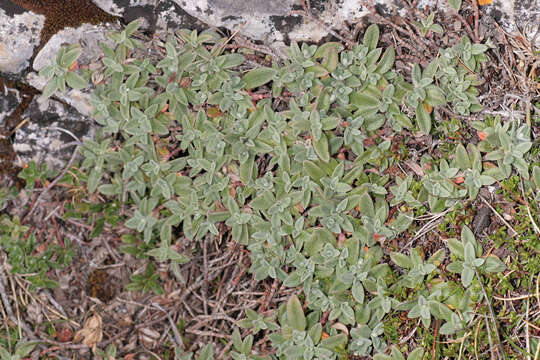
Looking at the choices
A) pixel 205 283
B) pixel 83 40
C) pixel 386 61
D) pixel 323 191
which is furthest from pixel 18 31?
pixel 386 61

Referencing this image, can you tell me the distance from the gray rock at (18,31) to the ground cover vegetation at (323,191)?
0.33m

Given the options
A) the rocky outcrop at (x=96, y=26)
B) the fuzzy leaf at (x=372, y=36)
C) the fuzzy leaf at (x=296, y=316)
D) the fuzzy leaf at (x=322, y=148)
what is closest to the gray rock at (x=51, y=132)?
the rocky outcrop at (x=96, y=26)

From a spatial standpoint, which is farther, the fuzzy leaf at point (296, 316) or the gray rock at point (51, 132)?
the gray rock at point (51, 132)

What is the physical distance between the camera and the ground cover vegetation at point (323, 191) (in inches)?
101

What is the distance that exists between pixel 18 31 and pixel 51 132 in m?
0.65

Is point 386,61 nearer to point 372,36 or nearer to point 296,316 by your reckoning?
point 372,36

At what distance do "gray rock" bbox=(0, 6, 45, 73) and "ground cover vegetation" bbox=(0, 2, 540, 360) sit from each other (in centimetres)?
33

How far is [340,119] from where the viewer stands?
2803mm

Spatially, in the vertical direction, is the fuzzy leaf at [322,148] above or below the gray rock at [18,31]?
below

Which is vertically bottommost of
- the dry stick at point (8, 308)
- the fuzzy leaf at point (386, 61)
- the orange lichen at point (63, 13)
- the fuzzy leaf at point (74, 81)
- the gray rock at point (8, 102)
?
the dry stick at point (8, 308)

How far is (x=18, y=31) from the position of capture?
3.20m

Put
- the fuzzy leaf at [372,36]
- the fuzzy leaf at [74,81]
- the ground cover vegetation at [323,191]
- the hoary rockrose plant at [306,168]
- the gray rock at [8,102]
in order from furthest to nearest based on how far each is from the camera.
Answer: the gray rock at [8,102] → the fuzzy leaf at [74,81] → the fuzzy leaf at [372,36] → the hoary rockrose plant at [306,168] → the ground cover vegetation at [323,191]

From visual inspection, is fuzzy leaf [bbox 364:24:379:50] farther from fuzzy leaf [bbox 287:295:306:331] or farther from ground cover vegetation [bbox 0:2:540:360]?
fuzzy leaf [bbox 287:295:306:331]

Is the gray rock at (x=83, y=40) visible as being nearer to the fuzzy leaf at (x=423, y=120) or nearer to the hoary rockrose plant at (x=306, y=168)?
the hoary rockrose plant at (x=306, y=168)
